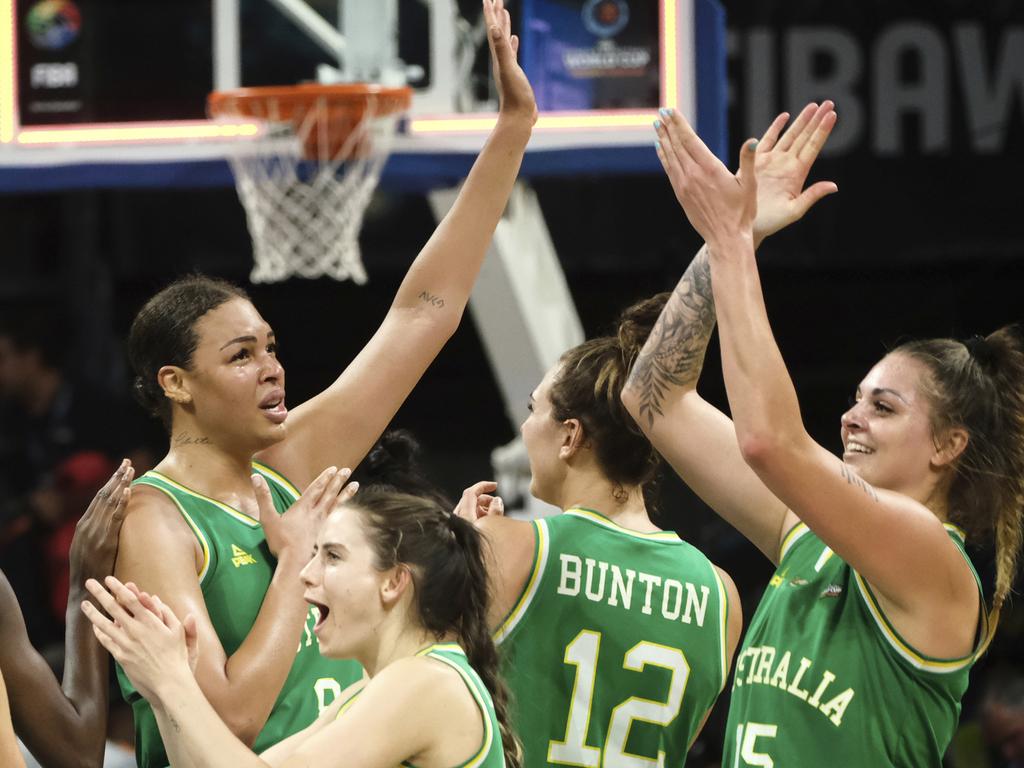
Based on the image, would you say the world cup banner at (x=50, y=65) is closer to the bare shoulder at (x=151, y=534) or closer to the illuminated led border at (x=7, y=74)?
the illuminated led border at (x=7, y=74)

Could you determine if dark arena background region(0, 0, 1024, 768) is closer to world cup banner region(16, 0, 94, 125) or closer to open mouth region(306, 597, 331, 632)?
world cup banner region(16, 0, 94, 125)

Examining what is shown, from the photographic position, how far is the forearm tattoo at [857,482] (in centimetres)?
309

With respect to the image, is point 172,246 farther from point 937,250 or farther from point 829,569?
point 829,569

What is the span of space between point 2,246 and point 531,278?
176 inches

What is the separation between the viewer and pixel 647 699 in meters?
3.53

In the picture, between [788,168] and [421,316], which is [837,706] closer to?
[788,168]

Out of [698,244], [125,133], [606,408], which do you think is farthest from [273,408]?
[698,244]

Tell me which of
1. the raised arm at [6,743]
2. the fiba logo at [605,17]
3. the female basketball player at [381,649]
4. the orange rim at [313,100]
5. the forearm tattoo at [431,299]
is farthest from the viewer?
the fiba logo at [605,17]

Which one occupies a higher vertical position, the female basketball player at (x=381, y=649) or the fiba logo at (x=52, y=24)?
the fiba logo at (x=52, y=24)

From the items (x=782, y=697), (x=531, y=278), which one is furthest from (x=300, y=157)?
(x=782, y=697)

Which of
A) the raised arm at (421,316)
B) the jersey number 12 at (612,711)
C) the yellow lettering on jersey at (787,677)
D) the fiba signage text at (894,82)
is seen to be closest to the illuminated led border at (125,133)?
the fiba signage text at (894,82)

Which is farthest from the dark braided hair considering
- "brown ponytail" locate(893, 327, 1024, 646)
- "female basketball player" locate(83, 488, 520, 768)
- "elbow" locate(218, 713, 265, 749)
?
"brown ponytail" locate(893, 327, 1024, 646)

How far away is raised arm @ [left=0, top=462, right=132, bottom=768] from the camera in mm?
3229

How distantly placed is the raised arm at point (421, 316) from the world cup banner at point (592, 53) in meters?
2.85
